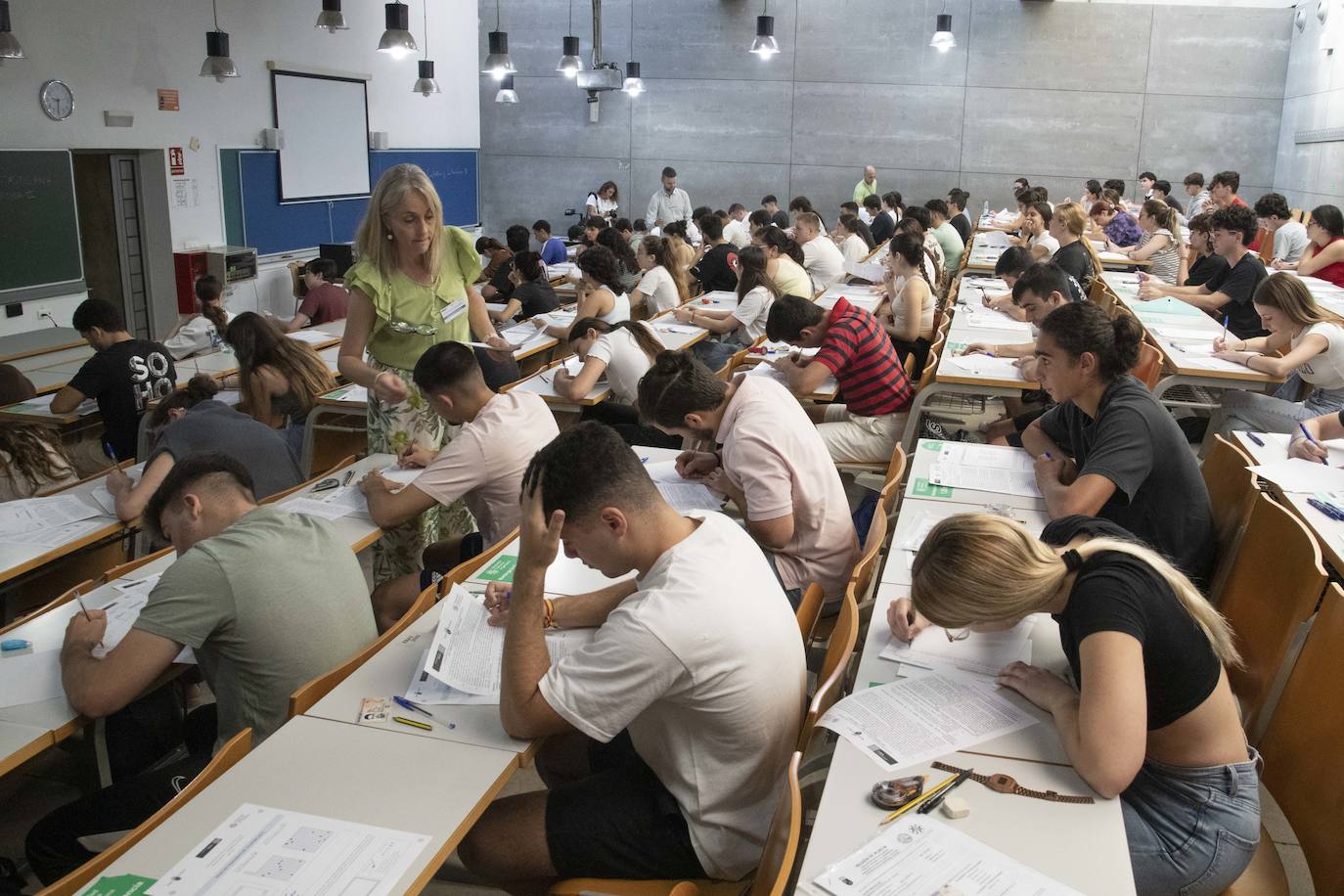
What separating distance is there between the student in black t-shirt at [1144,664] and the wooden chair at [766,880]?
1.60 feet

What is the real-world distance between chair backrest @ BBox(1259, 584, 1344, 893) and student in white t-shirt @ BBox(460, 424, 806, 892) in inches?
41.3

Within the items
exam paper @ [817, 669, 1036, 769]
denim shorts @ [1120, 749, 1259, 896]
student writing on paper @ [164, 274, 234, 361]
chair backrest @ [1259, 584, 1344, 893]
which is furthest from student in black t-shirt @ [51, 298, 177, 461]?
chair backrest @ [1259, 584, 1344, 893]

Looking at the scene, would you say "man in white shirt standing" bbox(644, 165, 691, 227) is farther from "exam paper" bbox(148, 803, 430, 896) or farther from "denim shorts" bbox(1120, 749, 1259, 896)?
"exam paper" bbox(148, 803, 430, 896)

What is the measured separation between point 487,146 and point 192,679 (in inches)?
596

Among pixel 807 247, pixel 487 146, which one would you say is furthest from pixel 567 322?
pixel 487 146

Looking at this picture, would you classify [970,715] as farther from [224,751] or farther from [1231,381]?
[1231,381]

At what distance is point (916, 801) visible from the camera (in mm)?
1830

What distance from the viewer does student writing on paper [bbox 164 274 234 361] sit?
260 inches

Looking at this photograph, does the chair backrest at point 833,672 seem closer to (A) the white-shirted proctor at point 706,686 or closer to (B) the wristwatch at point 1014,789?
(A) the white-shirted proctor at point 706,686

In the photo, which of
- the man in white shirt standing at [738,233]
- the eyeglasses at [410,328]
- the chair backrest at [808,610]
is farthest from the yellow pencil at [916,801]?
the man in white shirt standing at [738,233]

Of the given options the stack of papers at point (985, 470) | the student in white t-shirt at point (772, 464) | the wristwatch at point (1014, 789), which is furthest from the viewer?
the stack of papers at point (985, 470)

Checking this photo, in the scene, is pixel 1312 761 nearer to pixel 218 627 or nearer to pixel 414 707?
pixel 414 707

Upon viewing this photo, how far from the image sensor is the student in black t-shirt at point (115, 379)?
16.5 ft

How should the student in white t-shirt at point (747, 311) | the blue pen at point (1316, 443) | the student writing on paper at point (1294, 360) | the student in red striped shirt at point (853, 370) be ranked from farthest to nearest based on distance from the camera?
the student in white t-shirt at point (747, 311) → the student in red striped shirt at point (853, 370) → the student writing on paper at point (1294, 360) → the blue pen at point (1316, 443)
